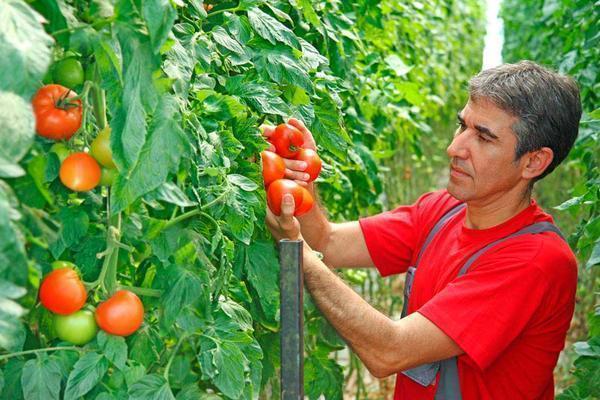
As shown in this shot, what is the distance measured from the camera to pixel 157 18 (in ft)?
3.26

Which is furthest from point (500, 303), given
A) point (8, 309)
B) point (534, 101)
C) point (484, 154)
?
point (8, 309)

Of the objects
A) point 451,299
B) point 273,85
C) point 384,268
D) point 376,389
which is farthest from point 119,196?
point 376,389

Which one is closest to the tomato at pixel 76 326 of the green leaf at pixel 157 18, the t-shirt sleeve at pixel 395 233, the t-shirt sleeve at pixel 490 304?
the green leaf at pixel 157 18

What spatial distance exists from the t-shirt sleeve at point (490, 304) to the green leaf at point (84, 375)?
3.30 ft

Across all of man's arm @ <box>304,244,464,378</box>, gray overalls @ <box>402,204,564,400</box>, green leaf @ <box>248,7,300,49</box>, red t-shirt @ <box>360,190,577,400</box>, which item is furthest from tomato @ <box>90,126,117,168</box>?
gray overalls @ <box>402,204,564,400</box>

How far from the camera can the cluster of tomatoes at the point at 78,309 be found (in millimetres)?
1104

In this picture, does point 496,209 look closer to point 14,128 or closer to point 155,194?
point 155,194

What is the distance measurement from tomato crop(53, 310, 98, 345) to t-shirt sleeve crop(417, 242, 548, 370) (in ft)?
3.33

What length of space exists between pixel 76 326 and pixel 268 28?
615mm

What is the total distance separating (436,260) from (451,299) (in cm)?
26

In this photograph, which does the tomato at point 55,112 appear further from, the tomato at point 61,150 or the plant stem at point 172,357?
the plant stem at point 172,357

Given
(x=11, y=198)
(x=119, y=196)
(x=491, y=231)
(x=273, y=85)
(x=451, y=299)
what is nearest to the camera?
(x=11, y=198)

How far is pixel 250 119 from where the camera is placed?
1.50 metres

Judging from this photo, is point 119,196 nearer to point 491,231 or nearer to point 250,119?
point 250,119
